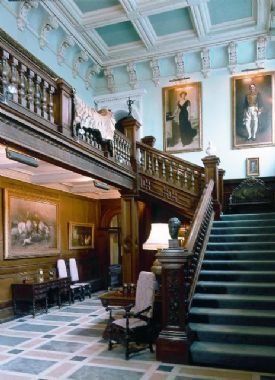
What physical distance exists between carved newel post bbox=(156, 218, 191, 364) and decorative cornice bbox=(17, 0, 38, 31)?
19.0ft

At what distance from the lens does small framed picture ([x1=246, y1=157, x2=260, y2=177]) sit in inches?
369

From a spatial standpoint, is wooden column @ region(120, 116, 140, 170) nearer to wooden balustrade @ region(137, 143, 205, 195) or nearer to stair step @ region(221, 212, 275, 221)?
wooden balustrade @ region(137, 143, 205, 195)

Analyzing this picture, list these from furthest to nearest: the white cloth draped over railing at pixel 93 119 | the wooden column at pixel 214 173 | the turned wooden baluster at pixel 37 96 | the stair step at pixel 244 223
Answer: the wooden column at pixel 214 173, the stair step at pixel 244 223, the white cloth draped over railing at pixel 93 119, the turned wooden baluster at pixel 37 96

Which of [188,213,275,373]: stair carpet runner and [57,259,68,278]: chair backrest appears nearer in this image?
[188,213,275,373]: stair carpet runner

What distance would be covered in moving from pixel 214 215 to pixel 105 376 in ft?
13.3

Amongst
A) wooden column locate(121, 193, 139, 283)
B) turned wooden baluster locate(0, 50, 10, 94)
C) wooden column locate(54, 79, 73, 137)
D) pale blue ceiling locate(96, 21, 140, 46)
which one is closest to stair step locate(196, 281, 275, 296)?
wooden column locate(121, 193, 139, 283)

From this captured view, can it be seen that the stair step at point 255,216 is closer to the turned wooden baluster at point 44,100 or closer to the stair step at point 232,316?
the stair step at point 232,316

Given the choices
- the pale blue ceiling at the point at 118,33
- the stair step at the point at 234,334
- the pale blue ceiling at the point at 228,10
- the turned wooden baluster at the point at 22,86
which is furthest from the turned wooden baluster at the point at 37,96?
the pale blue ceiling at the point at 228,10

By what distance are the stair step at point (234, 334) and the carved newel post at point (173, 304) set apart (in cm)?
24

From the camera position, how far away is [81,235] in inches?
420

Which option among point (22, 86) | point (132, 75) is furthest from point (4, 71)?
point (132, 75)

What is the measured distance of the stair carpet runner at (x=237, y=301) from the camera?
14.0 ft

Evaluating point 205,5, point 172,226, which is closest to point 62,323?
point 172,226

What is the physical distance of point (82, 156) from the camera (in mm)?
5773
